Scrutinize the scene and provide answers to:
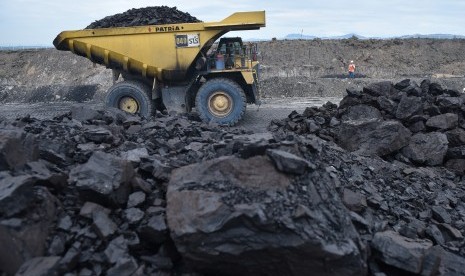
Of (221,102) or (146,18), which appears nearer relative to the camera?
(221,102)

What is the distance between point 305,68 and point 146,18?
12.7 m

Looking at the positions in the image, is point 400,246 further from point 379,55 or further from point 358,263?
point 379,55

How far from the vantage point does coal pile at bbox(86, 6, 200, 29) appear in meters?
9.32

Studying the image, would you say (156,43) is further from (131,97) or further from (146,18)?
(131,97)

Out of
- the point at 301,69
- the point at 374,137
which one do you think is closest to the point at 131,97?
the point at 374,137

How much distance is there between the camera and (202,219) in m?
3.05

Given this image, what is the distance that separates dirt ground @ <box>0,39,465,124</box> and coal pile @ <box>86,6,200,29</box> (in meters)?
6.86

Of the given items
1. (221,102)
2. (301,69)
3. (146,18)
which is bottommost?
(221,102)

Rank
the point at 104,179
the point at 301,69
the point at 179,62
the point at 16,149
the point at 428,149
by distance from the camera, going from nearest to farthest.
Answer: the point at 104,179 < the point at 16,149 < the point at 428,149 < the point at 179,62 < the point at 301,69

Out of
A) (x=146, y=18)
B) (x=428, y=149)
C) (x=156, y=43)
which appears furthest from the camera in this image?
(x=146, y=18)

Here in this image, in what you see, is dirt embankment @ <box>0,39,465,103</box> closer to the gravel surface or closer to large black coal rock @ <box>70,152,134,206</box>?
the gravel surface

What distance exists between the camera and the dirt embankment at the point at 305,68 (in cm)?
1666

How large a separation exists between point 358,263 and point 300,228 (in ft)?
1.75

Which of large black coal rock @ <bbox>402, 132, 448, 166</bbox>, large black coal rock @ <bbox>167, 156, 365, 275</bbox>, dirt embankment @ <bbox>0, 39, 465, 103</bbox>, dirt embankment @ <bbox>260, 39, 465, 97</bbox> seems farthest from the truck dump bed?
dirt embankment @ <bbox>260, 39, 465, 97</bbox>
